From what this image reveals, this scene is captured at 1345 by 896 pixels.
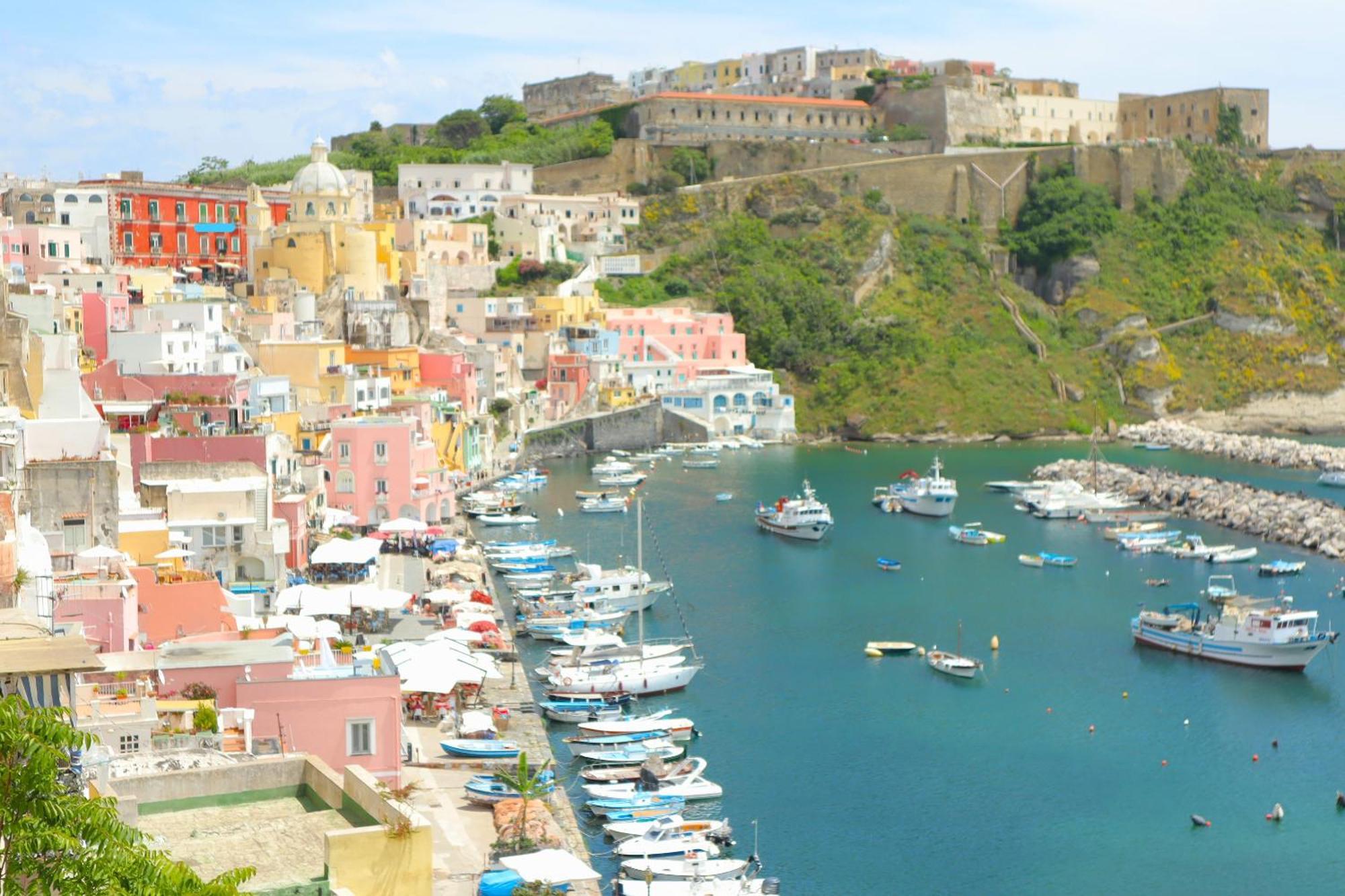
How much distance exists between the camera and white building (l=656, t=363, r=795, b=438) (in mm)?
63031

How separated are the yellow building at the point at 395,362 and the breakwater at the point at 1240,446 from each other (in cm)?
2769

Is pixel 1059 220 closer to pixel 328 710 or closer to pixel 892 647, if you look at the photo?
pixel 892 647

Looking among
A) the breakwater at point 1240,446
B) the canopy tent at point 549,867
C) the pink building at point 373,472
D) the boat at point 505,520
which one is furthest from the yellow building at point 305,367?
the breakwater at point 1240,446

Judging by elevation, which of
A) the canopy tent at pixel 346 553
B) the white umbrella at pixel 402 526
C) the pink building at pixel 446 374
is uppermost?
the pink building at pixel 446 374

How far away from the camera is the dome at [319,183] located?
185 ft

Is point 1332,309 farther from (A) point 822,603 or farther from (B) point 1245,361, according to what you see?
(A) point 822,603

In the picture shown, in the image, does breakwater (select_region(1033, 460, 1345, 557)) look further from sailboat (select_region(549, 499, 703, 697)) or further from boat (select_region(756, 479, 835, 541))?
sailboat (select_region(549, 499, 703, 697))

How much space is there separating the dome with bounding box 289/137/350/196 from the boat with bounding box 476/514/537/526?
16361mm

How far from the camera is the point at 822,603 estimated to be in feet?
120

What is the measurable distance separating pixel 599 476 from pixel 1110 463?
54.5 feet

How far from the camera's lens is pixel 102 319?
39.2 metres

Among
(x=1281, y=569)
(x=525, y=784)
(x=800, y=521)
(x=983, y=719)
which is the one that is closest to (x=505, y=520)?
(x=800, y=521)

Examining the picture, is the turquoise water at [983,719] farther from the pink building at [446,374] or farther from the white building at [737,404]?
the white building at [737,404]

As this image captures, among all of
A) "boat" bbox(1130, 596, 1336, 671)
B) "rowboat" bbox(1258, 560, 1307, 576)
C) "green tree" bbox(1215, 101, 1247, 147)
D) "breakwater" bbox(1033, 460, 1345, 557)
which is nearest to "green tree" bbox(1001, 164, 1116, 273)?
"green tree" bbox(1215, 101, 1247, 147)
